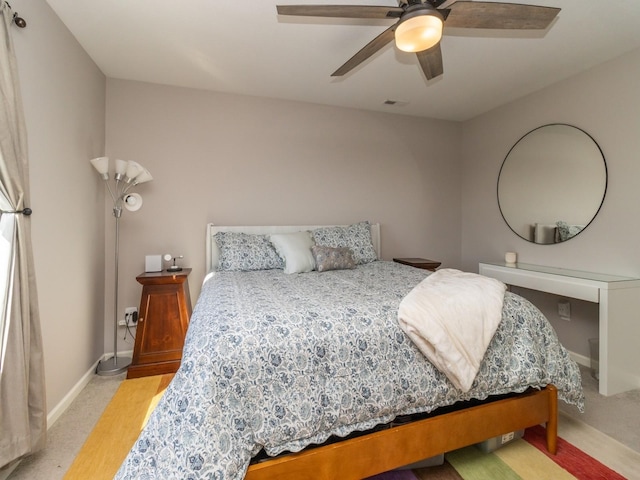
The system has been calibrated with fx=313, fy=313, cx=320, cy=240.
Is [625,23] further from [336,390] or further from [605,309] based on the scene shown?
[336,390]

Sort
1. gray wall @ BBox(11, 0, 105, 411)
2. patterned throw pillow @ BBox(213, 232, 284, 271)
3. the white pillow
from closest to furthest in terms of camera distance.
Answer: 1. gray wall @ BBox(11, 0, 105, 411)
2. the white pillow
3. patterned throw pillow @ BBox(213, 232, 284, 271)

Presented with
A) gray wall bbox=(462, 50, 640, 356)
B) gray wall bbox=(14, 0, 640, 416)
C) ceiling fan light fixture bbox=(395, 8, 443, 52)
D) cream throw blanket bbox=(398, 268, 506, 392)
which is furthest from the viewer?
gray wall bbox=(462, 50, 640, 356)

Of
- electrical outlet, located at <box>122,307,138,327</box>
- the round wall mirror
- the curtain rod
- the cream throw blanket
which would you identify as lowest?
electrical outlet, located at <box>122,307,138,327</box>

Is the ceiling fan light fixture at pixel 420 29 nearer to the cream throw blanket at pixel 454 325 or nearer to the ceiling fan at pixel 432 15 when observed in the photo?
the ceiling fan at pixel 432 15

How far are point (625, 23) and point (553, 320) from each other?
95.0 inches

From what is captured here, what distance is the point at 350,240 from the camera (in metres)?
3.07

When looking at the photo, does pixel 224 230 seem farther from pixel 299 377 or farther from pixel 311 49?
pixel 299 377

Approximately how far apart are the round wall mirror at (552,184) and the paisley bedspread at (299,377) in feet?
5.60

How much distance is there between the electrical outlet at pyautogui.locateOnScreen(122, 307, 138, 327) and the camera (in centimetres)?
285

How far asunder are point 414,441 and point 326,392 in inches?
17.9

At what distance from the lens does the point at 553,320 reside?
9.91ft

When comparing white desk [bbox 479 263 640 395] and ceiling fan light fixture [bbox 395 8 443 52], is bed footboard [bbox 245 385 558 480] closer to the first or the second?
white desk [bbox 479 263 640 395]

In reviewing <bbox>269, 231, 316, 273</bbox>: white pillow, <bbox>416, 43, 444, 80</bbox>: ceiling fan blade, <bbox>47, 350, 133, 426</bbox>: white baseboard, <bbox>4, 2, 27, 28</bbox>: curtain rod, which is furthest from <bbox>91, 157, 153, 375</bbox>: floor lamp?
<bbox>416, 43, 444, 80</bbox>: ceiling fan blade

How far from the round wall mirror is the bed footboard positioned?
1.91 metres
